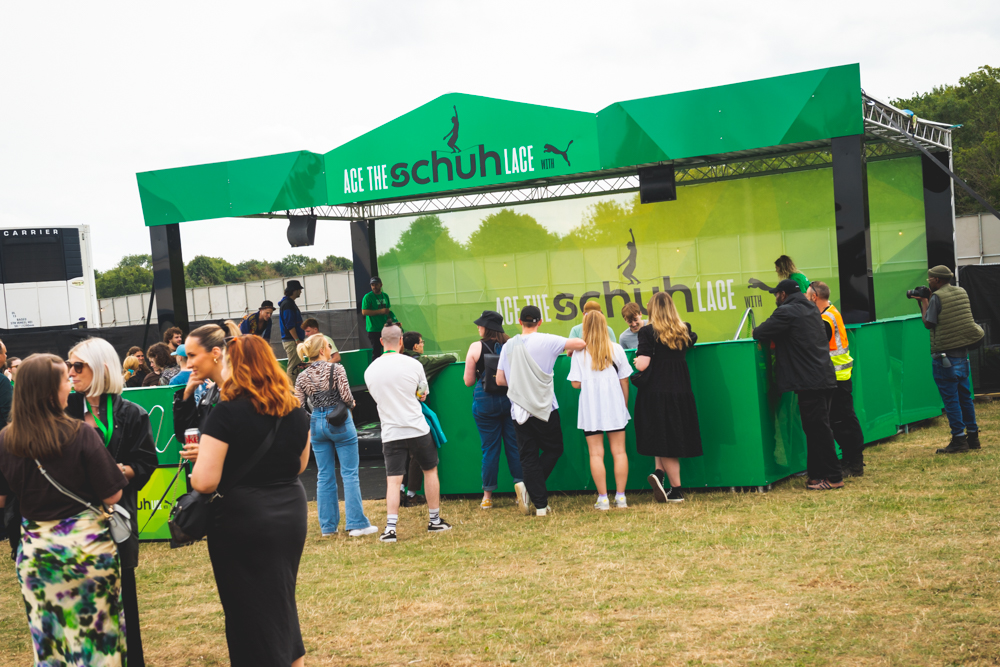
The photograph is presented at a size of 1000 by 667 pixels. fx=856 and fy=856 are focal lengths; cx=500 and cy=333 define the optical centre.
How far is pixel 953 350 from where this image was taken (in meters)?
8.44

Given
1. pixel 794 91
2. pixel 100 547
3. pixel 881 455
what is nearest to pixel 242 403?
pixel 100 547

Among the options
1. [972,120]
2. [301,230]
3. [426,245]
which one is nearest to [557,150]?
[426,245]

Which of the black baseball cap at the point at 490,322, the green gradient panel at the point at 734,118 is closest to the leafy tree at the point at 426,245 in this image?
the green gradient panel at the point at 734,118

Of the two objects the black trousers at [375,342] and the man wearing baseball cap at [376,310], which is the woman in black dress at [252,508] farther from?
the black trousers at [375,342]

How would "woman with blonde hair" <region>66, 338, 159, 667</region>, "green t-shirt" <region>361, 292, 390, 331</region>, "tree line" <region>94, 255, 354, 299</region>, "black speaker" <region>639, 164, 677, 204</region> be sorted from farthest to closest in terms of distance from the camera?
"tree line" <region>94, 255, 354, 299</region>, "green t-shirt" <region>361, 292, 390, 331</region>, "black speaker" <region>639, 164, 677, 204</region>, "woman with blonde hair" <region>66, 338, 159, 667</region>

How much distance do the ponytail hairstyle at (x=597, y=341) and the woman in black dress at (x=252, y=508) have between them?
13.5 feet

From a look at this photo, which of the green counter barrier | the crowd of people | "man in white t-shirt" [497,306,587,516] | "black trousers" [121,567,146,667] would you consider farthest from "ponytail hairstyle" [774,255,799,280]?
"black trousers" [121,567,146,667]

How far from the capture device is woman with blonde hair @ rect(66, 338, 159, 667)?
3.66 meters

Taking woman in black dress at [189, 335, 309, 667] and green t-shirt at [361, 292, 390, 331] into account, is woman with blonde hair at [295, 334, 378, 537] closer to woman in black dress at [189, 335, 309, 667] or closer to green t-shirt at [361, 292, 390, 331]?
woman in black dress at [189, 335, 309, 667]

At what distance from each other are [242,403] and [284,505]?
42cm

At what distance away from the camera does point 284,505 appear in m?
3.21

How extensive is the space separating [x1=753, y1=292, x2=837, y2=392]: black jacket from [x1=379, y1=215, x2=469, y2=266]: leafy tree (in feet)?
27.2

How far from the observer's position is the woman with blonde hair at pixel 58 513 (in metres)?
3.26

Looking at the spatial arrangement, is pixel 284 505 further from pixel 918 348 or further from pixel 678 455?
pixel 918 348
